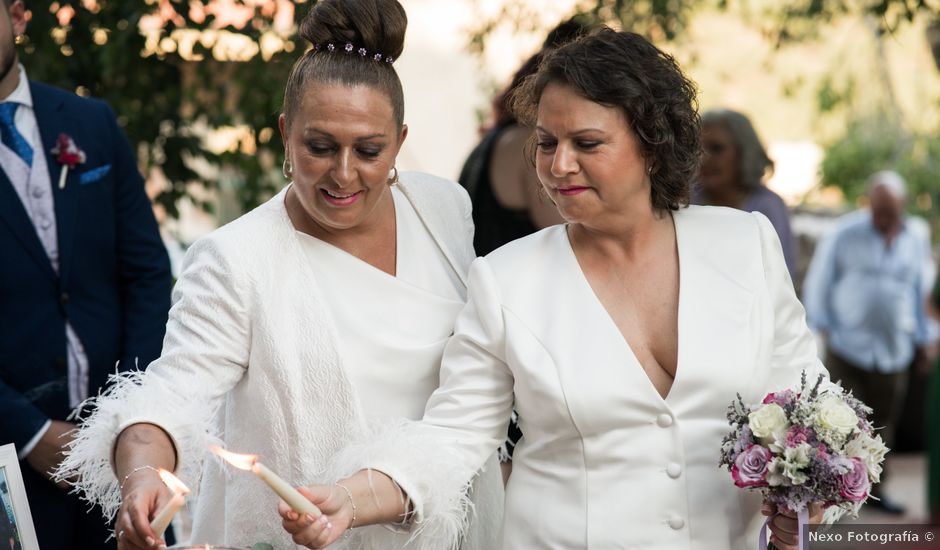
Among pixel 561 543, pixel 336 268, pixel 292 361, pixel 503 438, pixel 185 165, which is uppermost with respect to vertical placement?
pixel 185 165

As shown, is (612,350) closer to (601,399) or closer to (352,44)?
(601,399)

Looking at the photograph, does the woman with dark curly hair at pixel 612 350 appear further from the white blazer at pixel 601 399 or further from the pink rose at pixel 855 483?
the pink rose at pixel 855 483

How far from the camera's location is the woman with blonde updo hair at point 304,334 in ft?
8.87

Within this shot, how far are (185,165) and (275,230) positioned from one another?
2.49 m

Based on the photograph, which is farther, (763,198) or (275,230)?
(763,198)

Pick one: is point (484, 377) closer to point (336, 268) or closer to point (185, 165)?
point (336, 268)

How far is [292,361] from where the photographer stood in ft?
9.16

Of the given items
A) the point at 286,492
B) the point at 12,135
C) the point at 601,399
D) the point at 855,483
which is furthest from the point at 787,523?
the point at 12,135

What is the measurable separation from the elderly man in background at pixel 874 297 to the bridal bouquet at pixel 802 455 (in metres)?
6.49

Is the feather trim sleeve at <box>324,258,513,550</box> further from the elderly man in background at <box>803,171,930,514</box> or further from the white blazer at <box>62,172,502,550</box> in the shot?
the elderly man in background at <box>803,171,930,514</box>

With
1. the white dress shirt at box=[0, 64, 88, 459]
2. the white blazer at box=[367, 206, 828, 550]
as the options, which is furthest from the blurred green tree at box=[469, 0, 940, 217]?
the white dress shirt at box=[0, 64, 88, 459]

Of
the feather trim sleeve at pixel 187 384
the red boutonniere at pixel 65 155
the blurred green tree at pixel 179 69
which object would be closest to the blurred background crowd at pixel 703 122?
the blurred green tree at pixel 179 69

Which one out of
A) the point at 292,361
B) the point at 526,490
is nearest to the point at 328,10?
the point at 292,361

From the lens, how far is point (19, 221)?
3533mm
